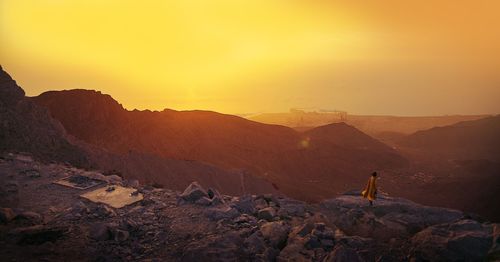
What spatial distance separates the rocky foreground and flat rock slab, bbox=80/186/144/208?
210mm

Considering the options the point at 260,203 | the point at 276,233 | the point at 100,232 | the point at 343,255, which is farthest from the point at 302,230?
the point at 100,232

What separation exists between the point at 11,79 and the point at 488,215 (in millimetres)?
28274

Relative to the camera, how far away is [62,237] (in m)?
6.59

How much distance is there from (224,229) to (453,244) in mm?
4335

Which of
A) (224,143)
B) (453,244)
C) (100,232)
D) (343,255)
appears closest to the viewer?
(343,255)

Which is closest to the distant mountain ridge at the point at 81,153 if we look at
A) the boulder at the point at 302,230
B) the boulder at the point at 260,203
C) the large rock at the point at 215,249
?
the boulder at the point at 260,203

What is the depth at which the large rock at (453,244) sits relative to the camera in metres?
6.08

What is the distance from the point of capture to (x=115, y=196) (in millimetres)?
8781

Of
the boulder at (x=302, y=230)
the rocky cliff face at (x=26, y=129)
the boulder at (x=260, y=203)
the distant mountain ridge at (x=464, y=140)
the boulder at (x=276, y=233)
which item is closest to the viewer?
the boulder at (x=276, y=233)

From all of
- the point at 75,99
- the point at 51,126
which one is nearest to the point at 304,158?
the point at 75,99

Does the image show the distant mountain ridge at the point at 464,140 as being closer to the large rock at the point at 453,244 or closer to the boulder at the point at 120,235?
the large rock at the point at 453,244

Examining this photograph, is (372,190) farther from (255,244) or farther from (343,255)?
(255,244)

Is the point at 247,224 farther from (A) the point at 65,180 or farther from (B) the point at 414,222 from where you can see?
(A) the point at 65,180

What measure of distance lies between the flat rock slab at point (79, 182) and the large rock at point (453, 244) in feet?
26.4
